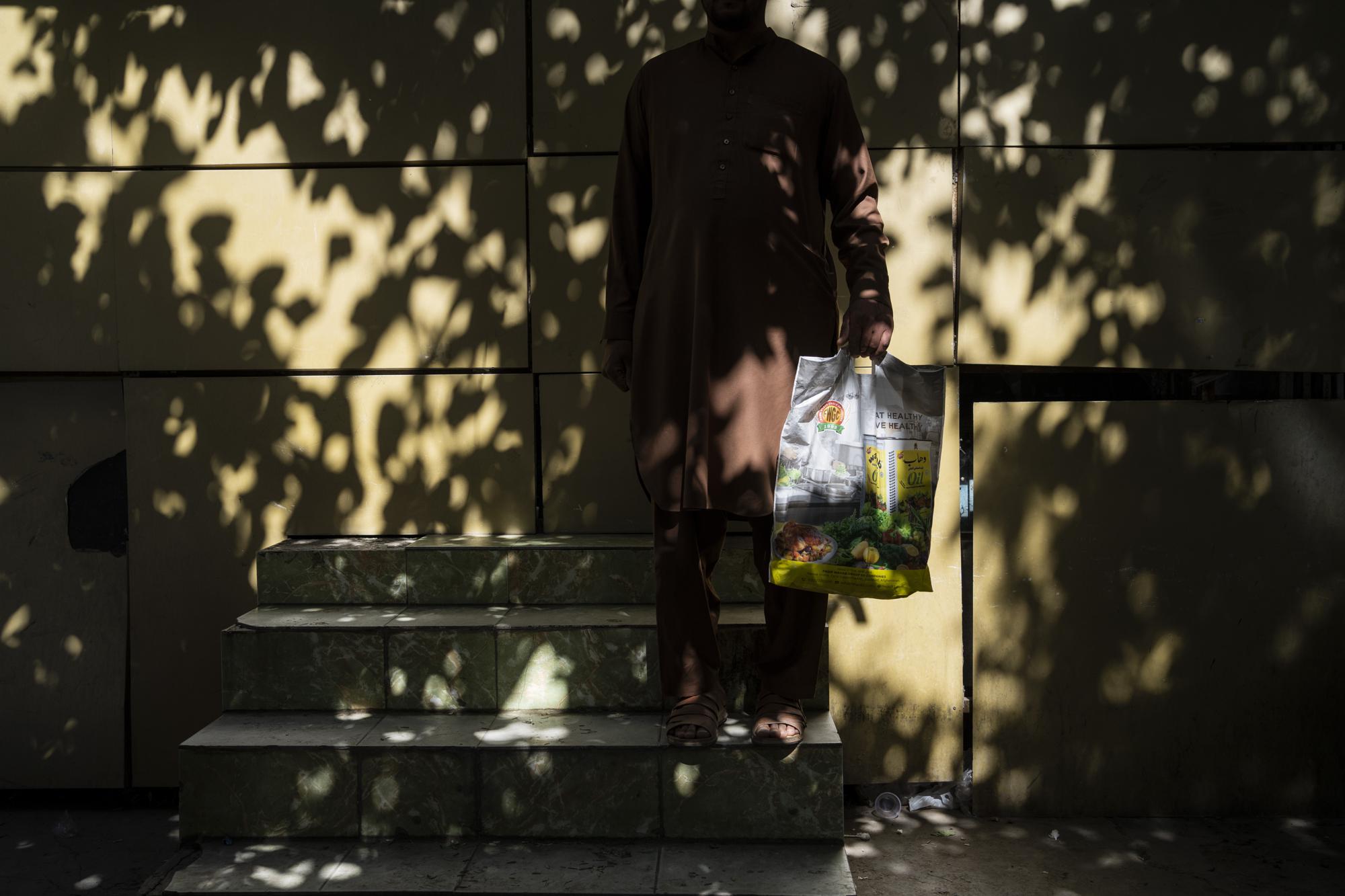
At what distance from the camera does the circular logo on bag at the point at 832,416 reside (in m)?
3.44

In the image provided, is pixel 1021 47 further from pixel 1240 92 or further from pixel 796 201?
pixel 796 201

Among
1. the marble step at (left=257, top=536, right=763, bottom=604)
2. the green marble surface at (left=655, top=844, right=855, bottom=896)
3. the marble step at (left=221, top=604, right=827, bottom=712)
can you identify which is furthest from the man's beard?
the green marble surface at (left=655, top=844, right=855, bottom=896)

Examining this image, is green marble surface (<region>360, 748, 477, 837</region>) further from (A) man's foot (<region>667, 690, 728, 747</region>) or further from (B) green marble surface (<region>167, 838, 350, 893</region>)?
(A) man's foot (<region>667, 690, 728, 747</region>)

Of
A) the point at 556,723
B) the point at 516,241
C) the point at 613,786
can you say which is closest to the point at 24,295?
the point at 516,241

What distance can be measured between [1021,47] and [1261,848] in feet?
10.5

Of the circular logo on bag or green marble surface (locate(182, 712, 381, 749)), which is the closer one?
the circular logo on bag

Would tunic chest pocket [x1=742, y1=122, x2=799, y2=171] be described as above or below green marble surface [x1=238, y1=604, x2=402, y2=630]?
above

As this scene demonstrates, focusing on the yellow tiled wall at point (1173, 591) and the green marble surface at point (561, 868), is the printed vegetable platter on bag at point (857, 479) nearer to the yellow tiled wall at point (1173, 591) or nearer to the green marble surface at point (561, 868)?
the green marble surface at point (561, 868)

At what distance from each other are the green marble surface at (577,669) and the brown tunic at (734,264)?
2.19 ft

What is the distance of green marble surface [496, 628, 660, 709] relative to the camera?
4.00 metres

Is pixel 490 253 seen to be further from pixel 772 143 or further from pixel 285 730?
pixel 285 730

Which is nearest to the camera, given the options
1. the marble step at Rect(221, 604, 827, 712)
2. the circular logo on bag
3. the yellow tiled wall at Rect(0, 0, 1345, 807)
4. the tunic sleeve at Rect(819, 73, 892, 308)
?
the circular logo on bag

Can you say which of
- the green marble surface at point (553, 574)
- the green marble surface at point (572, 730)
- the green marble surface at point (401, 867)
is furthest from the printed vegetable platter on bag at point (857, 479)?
the green marble surface at point (401, 867)

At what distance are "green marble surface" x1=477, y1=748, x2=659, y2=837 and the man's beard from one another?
229cm
